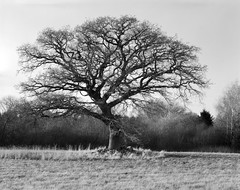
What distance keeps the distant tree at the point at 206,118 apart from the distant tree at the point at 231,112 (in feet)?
8.35

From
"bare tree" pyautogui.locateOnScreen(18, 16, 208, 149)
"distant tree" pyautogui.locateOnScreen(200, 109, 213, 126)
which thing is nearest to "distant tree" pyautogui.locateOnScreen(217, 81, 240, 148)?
"distant tree" pyautogui.locateOnScreen(200, 109, 213, 126)

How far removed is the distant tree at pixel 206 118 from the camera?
50944 mm

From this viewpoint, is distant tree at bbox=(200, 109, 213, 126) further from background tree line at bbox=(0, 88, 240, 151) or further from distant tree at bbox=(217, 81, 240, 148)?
distant tree at bbox=(217, 81, 240, 148)

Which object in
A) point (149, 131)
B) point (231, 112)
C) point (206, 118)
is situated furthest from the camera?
point (206, 118)

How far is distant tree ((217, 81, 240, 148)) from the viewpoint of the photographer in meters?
42.2

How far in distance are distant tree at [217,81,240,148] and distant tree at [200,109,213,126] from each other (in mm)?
2544

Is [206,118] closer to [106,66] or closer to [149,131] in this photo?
[149,131]

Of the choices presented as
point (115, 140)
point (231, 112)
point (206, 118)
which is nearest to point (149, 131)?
point (231, 112)

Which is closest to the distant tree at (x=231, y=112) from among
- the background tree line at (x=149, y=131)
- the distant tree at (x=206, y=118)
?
the background tree line at (x=149, y=131)

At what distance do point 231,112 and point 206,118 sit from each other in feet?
23.2

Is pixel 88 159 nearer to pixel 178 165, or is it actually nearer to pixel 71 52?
pixel 178 165

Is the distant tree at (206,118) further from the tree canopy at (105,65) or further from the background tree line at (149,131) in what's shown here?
the tree canopy at (105,65)

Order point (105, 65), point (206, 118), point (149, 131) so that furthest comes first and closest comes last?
point (206, 118) → point (149, 131) → point (105, 65)

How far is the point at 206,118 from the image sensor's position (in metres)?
51.5
